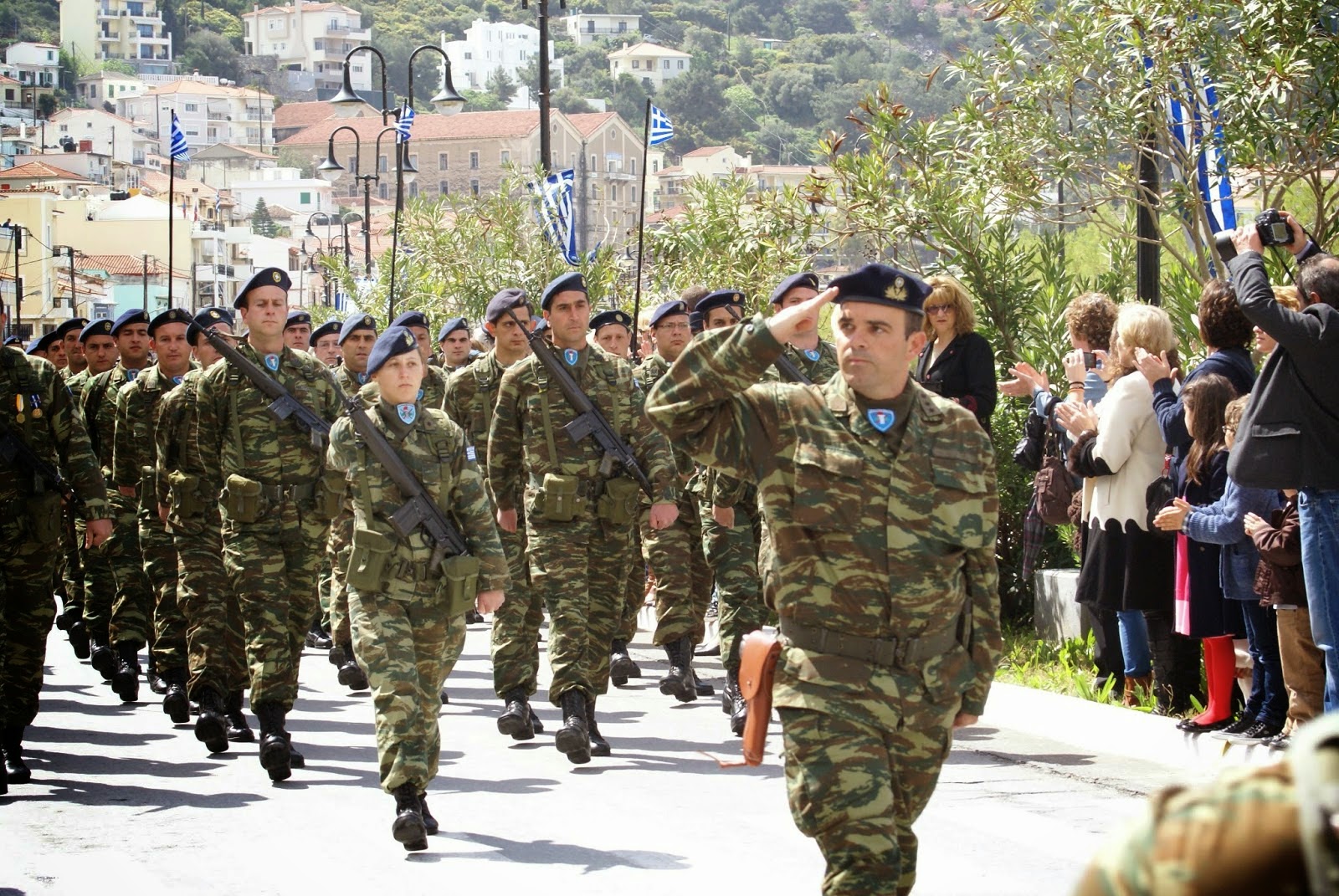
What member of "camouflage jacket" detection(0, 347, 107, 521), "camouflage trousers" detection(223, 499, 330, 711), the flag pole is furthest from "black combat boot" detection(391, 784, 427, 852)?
the flag pole

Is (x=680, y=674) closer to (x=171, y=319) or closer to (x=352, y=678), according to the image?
(x=352, y=678)

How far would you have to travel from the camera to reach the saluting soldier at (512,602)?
30.3ft

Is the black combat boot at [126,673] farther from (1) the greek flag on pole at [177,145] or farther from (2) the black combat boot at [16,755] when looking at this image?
(1) the greek flag on pole at [177,145]

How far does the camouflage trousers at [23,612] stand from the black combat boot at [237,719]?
1.03 metres

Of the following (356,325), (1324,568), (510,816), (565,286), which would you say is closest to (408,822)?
(510,816)

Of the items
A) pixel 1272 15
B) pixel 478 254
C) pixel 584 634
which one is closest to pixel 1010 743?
pixel 584 634

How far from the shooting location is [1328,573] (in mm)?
6965

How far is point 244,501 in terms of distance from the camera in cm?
870

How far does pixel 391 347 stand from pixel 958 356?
3444mm

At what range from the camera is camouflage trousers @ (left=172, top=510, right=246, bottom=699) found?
30.1 feet

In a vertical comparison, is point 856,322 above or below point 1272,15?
below

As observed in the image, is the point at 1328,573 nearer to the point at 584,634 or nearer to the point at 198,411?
the point at 584,634

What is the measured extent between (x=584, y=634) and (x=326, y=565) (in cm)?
471

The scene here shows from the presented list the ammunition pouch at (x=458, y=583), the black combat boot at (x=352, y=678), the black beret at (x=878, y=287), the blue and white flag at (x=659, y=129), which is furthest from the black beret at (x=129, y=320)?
the black beret at (x=878, y=287)
